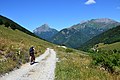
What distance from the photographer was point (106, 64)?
30.0 m

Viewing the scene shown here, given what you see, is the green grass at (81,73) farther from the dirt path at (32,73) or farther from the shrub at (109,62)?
the shrub at (109,62)

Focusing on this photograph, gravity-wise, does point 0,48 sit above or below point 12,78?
above

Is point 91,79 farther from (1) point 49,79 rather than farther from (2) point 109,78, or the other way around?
(1) point 49,79

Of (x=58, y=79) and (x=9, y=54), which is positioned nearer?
(x=58, y=79)

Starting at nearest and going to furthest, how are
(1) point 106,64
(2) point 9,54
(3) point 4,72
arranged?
(3) point 4,72
(1) point 106,64
(2) point 9,54

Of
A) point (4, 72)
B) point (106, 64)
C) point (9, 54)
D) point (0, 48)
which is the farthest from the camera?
point (0, 48)

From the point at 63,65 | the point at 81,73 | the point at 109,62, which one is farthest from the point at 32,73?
the point at 109,62

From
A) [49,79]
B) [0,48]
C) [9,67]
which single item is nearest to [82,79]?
[49,79]

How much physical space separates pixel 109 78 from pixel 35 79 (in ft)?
17.1

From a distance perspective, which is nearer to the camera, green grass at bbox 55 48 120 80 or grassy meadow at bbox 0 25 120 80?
green grass at bbox 55 48 120 80

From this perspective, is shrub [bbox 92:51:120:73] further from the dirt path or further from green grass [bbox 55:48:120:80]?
the dirt path

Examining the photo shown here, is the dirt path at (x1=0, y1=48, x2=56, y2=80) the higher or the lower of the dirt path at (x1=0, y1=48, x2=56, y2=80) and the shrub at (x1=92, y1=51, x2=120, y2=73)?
the lower

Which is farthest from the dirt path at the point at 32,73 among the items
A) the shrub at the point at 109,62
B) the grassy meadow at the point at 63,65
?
the shrub at the point at 109,62

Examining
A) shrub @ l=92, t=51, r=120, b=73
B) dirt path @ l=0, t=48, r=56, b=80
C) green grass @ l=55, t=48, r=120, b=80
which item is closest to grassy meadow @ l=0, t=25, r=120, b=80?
green grass @ l=55, t=48, r=120, b=80
